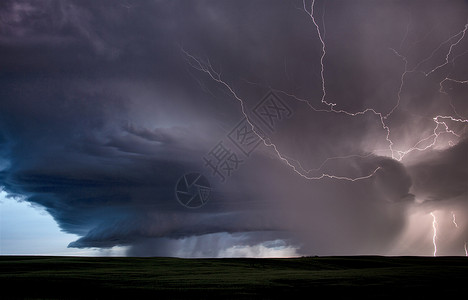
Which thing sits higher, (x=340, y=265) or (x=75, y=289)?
(x=340, y=265)

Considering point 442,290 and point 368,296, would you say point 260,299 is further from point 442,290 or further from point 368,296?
point 442,290

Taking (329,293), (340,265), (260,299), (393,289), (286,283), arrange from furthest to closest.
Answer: (340,265) < (286,283) < (393,289) < (329,293) < (260,299)

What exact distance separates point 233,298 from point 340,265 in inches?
1272

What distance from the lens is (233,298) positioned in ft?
64.9

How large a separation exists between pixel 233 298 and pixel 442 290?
12065 mm

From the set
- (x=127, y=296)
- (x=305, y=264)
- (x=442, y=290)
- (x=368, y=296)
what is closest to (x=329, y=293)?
(x=368, y=296)

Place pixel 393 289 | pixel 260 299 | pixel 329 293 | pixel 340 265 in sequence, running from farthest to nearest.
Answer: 1. pixel 340 265
2. pixel 393 289
3. pixel 329 293
4. pixel 260 299

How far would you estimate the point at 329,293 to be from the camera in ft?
71.5

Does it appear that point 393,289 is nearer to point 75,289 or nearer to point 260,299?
point 260,299

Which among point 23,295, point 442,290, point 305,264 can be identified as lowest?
point 23,295

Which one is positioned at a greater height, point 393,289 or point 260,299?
point 393,289

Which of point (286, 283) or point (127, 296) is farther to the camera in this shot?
point (286, 283)

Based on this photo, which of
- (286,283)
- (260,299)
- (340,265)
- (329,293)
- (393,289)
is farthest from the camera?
(340,265)

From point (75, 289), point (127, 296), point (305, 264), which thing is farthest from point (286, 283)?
point (305, 264)
